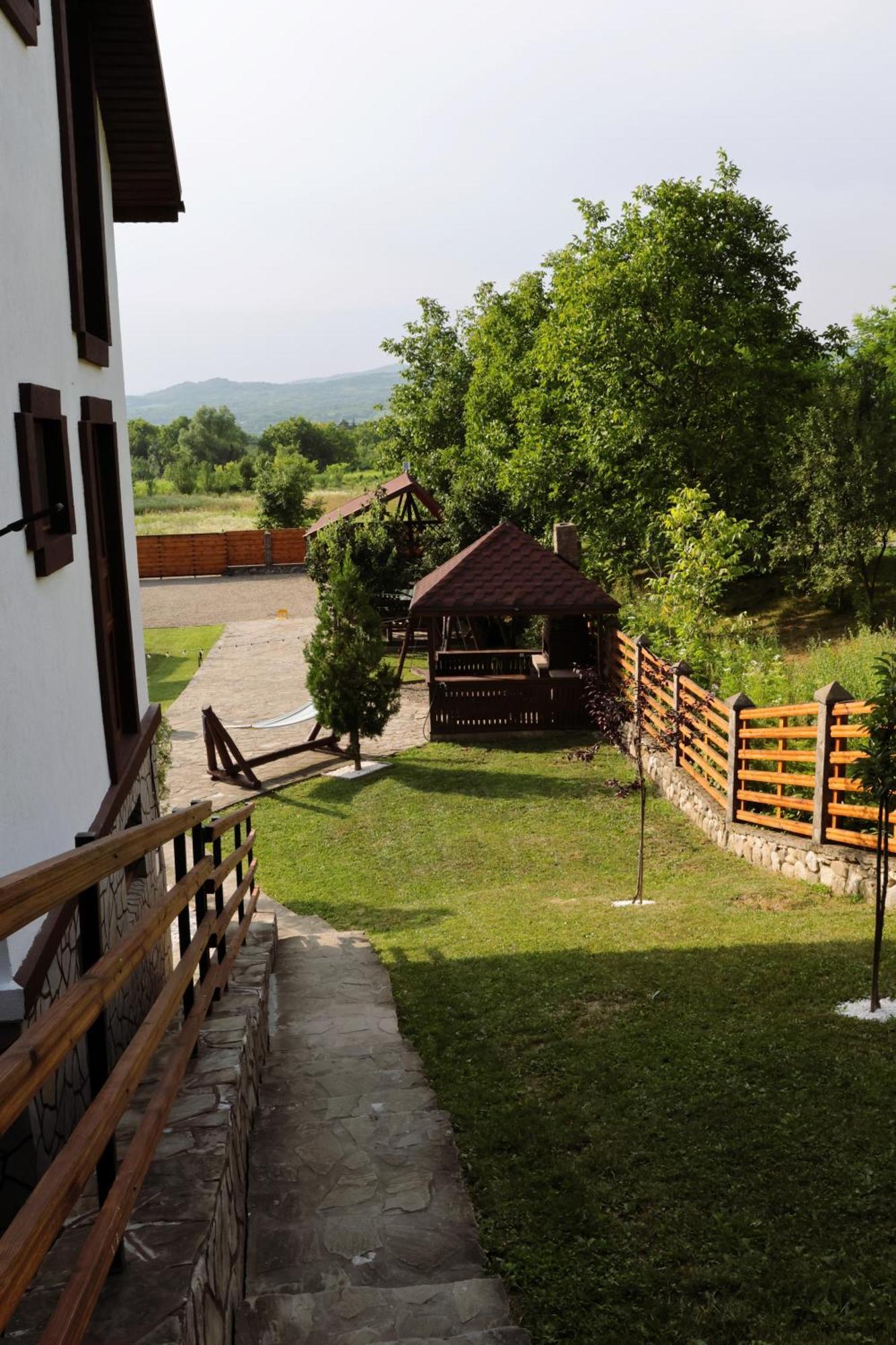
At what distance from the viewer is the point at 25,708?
4457 mm

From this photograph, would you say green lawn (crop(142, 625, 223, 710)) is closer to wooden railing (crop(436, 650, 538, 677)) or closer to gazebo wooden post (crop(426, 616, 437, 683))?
wooden railing (crop(436, 650, 538, 677))

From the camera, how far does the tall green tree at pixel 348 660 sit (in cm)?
1669

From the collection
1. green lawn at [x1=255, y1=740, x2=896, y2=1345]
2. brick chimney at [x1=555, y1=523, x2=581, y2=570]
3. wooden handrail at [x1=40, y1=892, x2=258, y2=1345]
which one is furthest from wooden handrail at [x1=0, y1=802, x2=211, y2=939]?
brick chimney at [x1=555, y1=523, x2=581, y2=570]

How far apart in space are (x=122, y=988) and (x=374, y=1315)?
2699mm

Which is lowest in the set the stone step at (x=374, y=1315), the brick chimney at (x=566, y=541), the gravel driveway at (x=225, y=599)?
the gravel driveway at (x=225, y=599)

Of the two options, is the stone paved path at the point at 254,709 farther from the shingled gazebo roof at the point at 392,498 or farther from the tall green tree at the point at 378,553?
the shingled gazebo roof at the point at 392,498

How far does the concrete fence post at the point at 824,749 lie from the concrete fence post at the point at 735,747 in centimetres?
180

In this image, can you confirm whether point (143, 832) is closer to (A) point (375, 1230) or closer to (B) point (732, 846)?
(A) point (375, 1230)

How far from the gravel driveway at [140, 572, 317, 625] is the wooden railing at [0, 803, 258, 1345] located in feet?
97.3

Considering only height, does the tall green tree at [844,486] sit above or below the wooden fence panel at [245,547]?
above

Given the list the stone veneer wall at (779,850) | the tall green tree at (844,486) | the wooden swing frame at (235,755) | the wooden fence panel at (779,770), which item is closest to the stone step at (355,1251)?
the stone veneer wall at (779,850)

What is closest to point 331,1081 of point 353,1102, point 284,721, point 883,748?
point 353,1102

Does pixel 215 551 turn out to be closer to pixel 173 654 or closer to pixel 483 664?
pixel 173 654

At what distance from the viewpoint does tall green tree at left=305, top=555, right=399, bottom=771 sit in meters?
16.7
